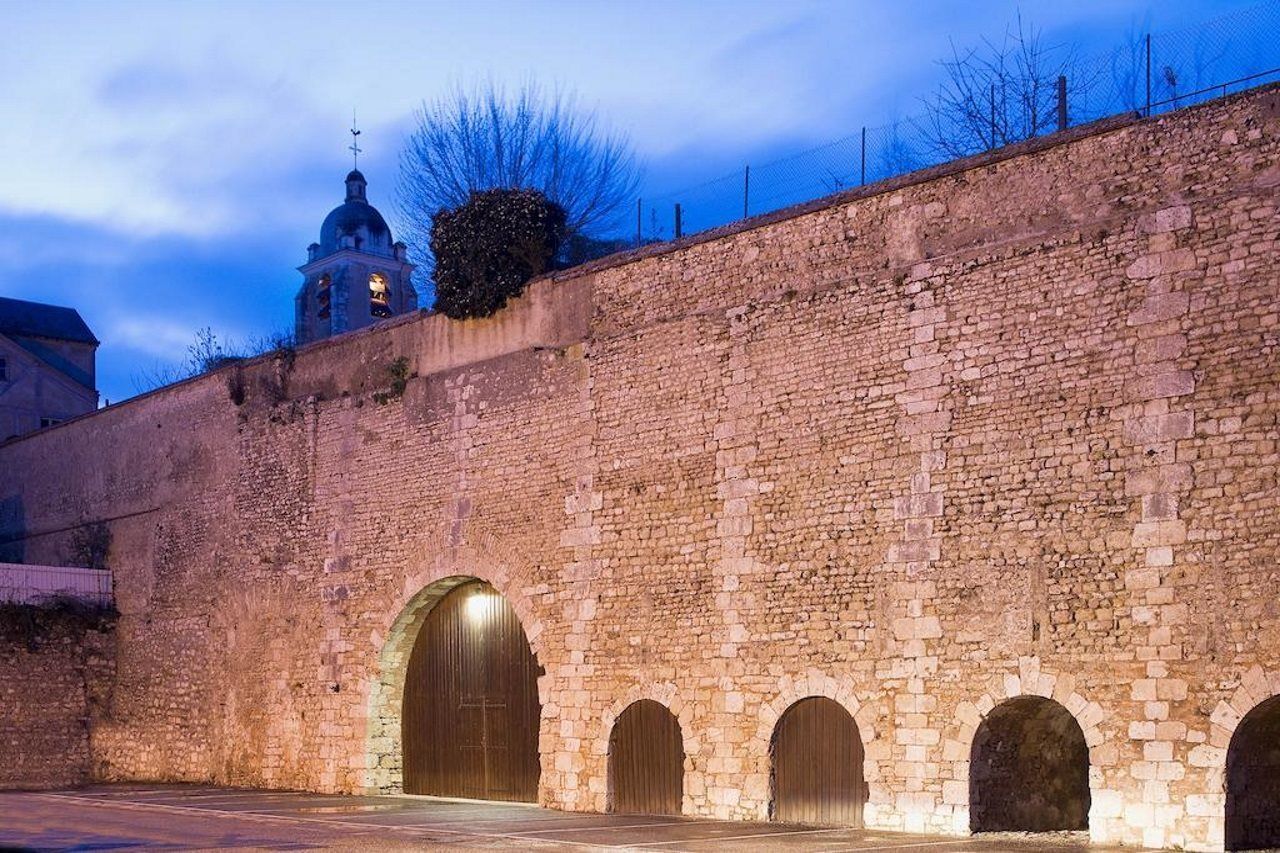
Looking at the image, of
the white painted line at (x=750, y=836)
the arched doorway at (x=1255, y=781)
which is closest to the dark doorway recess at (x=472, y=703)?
the white painted line at (x=750, y=836)

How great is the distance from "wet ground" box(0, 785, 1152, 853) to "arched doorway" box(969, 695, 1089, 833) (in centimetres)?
48

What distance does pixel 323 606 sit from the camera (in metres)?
19.9

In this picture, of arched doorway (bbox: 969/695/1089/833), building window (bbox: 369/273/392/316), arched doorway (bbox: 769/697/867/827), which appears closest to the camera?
arched doorway (bbox: 969/695/1089/833)

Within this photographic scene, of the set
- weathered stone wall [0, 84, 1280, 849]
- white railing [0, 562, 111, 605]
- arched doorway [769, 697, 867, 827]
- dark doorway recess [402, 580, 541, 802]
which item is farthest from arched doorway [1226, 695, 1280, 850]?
white railing [0, 562, 111, 605]

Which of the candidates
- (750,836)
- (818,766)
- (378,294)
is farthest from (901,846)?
(378,294)

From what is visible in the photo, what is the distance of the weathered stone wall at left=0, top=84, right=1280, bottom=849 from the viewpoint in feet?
37.7

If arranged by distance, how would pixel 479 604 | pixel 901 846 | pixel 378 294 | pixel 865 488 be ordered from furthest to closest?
pixel 378 294, pixel 479 604, pixel 865 488, pixel 901 846

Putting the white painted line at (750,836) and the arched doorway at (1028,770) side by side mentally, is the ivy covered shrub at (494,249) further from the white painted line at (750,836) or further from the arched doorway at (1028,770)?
the arched doorway at (1028,770)

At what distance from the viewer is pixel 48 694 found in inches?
918

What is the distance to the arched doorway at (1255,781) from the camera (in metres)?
11.1

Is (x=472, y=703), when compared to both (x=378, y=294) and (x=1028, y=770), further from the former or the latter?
(x=378, y=294)

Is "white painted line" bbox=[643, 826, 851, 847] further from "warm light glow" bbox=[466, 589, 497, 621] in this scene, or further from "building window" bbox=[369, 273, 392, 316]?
"building window" bbox=[369, 273, 392, 316]

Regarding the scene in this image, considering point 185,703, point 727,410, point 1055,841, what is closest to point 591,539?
point 727,410

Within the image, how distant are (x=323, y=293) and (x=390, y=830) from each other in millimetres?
41422
